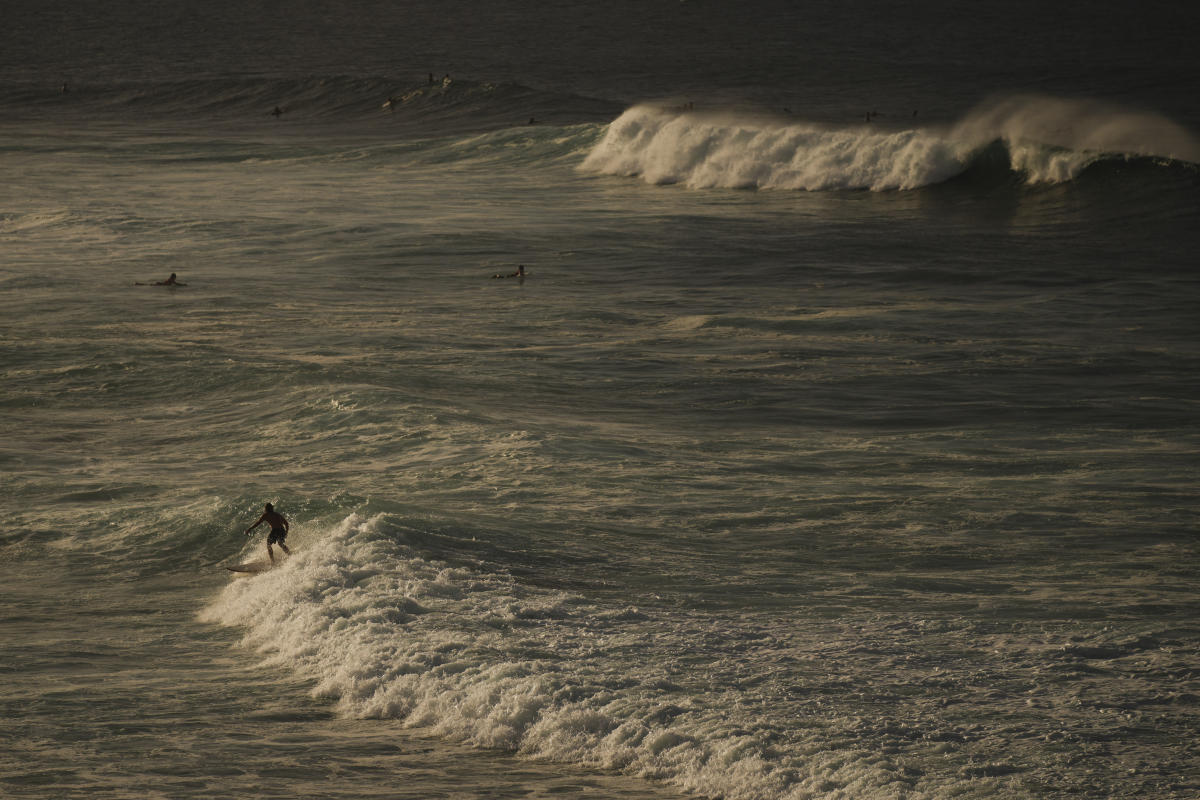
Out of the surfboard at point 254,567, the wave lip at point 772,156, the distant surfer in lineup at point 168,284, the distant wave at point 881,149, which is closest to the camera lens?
the surfboard at point 254,567

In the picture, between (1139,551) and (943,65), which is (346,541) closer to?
(1139,551)

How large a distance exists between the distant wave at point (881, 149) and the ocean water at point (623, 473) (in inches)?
8.0

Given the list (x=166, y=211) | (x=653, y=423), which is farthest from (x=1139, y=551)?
(x=166, y=211)

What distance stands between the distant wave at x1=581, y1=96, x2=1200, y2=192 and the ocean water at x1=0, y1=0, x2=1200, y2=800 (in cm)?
20

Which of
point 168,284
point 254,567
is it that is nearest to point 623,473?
point 254,567

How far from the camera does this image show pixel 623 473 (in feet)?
61.7

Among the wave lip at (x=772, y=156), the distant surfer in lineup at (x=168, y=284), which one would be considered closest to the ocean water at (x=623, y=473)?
the wave lip at (x=772, y=156)

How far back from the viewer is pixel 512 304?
2881 cm

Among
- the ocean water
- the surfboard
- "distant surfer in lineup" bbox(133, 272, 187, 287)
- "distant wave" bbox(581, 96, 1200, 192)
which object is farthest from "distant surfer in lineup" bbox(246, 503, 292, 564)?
"distant wave" bbox(581, 96, 1200, 192)

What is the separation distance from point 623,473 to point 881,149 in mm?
28572

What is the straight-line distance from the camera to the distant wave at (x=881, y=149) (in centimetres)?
4347

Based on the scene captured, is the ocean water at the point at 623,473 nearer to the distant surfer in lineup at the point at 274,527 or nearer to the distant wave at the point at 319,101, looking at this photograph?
the distant surfer in lineup at the point at 274,527

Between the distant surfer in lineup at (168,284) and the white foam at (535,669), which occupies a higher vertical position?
the distant surfer in lineup at (168,284)

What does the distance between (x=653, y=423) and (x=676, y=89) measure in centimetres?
5445
